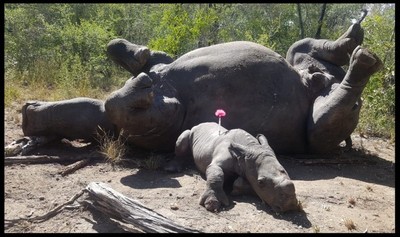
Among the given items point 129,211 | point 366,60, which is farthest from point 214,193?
point 366,60

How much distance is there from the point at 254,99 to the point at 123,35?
468 inches

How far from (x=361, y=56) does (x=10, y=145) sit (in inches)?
172

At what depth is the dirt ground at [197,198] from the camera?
4.04 meters

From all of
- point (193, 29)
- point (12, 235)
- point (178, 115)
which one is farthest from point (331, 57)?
point (193, 29)

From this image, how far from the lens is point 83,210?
13.8 feet

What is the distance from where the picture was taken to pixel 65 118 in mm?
6223

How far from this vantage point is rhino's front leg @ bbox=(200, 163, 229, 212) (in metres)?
4.36

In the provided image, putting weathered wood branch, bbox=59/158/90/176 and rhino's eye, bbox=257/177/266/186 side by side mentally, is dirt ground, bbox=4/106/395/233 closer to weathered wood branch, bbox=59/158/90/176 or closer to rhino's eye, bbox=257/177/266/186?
weathered wood branch, bbox=59/158/90/176

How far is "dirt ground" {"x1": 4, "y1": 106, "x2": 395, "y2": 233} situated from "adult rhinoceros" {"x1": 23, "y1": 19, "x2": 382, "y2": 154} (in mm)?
370

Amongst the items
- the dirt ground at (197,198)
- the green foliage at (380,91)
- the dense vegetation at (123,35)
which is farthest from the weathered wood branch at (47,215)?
the green foliage at (380,91)

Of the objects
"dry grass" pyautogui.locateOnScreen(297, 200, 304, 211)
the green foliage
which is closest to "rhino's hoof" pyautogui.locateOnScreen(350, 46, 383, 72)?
"dry grass" pyautogui.locateOnScreen(297, 200, 304, 211)

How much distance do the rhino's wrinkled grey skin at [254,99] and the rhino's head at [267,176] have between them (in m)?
1.28

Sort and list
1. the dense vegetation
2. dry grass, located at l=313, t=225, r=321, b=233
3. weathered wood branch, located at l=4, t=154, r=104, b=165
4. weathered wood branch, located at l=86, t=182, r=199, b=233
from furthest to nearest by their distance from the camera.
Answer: the dense vegetation
weathered wood branch, located at l=4, t=154, r=104, b=165
dry grass, located at l=313, t=225, r=321, b=233
weathered wood branch, located at l=86, t=182, r=199, b=233

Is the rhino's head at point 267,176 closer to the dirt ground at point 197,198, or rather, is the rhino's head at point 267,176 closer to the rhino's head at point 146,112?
the dirt ground at point 197,198
